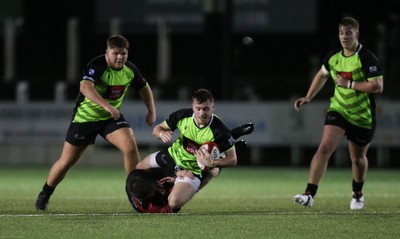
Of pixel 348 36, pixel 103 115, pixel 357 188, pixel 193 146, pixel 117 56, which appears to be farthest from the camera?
pixel 357 188

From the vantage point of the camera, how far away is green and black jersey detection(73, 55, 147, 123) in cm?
1219

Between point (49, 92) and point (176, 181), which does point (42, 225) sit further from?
point (49, 92)

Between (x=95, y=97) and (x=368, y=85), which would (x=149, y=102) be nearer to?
(x=95, y=97)

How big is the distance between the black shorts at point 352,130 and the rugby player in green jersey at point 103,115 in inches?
85.8

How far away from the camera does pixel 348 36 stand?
1250 cm

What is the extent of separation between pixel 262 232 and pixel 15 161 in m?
14.7

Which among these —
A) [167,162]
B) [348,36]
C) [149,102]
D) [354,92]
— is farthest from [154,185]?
[348,36]

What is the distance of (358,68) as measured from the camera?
12.6m

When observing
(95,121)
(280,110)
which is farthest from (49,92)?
(95,121)

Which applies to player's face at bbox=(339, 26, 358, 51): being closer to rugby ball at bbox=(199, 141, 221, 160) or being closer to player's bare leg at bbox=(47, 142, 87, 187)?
rugby ball at bbox=(199, 141, 221, 160)

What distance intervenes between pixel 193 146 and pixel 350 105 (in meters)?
1.98

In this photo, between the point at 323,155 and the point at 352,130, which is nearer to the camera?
the point at 323,155

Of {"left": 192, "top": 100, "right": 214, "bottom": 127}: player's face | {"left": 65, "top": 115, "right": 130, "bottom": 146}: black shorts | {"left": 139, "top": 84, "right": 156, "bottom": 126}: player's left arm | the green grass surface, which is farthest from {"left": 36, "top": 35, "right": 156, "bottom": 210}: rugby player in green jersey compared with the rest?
{"left": 192, "top": 100, "right": 214, "bottom": 127}: player's face

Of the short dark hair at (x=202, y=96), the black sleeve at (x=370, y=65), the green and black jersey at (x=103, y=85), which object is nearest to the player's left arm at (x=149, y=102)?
the green and black jersey at (x=103, y=85)
